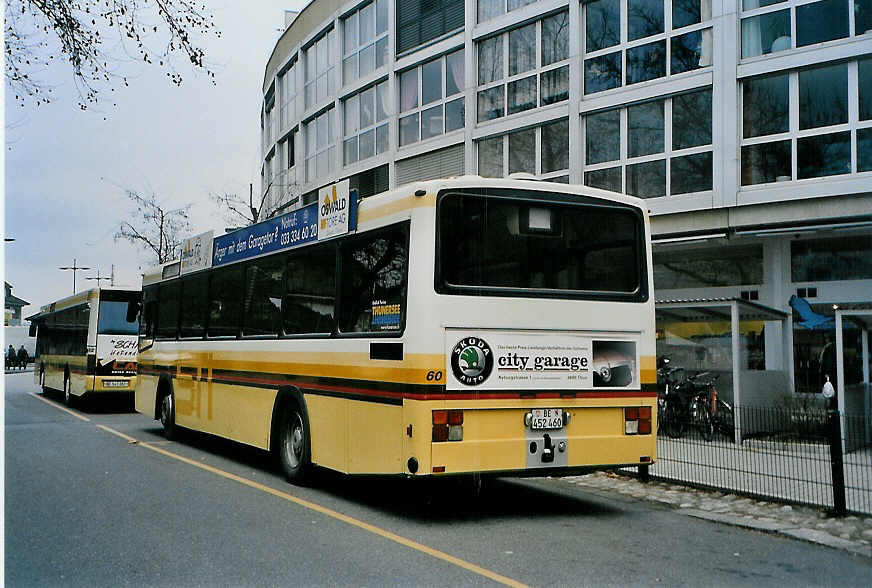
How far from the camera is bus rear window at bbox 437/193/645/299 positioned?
28.2 ft

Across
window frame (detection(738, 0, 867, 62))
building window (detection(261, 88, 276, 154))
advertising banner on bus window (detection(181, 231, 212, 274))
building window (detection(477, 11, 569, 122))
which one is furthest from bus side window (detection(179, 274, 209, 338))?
building window (detection(261, 88, 276, 154))

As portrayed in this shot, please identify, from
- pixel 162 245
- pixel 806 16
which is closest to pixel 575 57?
pixel 806 16

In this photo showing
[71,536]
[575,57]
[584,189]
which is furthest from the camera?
[575,57]

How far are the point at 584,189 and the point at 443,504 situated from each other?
3506 millimetres

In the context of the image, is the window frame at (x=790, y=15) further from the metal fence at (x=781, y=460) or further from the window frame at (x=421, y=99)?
the metal fence at (x=781, y=460)

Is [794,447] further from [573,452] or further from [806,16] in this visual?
[806,16]

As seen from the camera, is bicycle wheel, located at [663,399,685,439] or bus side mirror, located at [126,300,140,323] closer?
bicycle wheel, located at [663,399,685,439]

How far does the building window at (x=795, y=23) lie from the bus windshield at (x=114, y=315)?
601 inches

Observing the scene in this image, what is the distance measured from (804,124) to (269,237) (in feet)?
38.3

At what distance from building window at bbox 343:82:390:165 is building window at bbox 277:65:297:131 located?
617 centimetres

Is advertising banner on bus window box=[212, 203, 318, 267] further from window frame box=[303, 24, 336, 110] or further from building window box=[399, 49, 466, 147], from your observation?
window frame box=[303, 24, 336, 110]

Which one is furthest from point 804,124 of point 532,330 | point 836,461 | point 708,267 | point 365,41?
point 365,41

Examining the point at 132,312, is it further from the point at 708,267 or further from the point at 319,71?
the point at 319,71

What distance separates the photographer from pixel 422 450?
8.24 m
